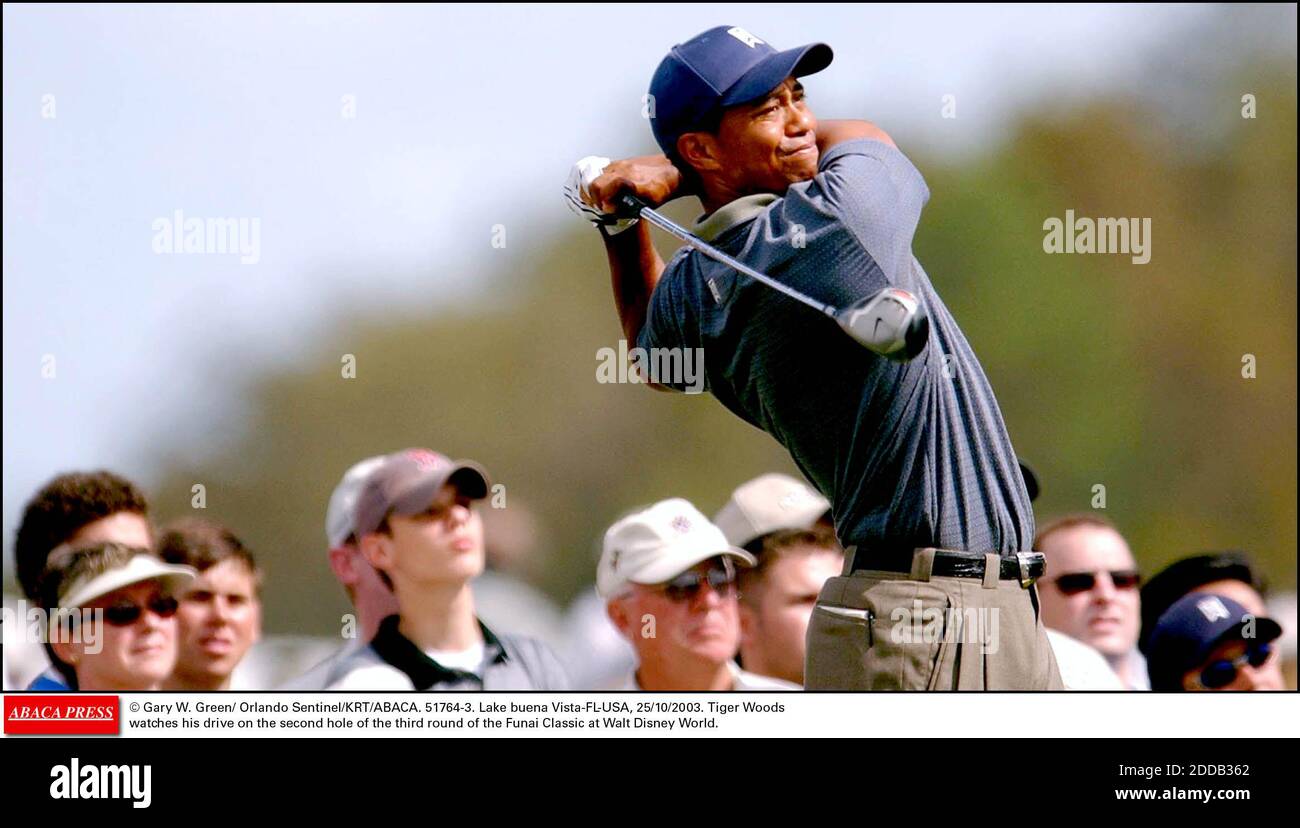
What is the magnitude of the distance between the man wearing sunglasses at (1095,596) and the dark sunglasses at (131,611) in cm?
201

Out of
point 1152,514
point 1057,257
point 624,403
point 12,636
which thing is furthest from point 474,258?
point 12,636

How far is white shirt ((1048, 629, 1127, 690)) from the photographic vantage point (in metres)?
3.87

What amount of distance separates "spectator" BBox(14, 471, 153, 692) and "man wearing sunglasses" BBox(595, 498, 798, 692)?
107 centimetres

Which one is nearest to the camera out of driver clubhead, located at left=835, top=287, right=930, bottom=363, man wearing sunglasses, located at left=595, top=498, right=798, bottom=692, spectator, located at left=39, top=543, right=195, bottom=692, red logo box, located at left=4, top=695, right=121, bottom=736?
driver clubhead, located at left=835, top=287, right=930, bottom=363

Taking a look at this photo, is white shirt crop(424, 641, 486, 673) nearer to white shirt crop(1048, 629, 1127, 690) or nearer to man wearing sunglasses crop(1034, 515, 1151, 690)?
white shirt crop(1048, 629, 1127, 690)

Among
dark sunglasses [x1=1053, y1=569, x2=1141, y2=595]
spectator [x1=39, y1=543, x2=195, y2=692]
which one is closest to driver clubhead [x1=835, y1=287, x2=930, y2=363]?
spectator [x1=39, y1=543, x2=195, y2=692]

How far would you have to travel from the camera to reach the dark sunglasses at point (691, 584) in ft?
13.6

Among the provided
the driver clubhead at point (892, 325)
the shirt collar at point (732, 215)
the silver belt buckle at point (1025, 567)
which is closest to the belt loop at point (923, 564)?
the silver belt buckle at point (1025, 567)

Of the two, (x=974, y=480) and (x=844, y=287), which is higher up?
(x=844, y=287)

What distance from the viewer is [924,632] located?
9.71ft

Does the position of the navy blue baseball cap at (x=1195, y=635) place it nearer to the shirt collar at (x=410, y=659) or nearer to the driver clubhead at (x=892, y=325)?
the shirt collar at (x=410, y=659)

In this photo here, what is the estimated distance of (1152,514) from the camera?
575 inches
